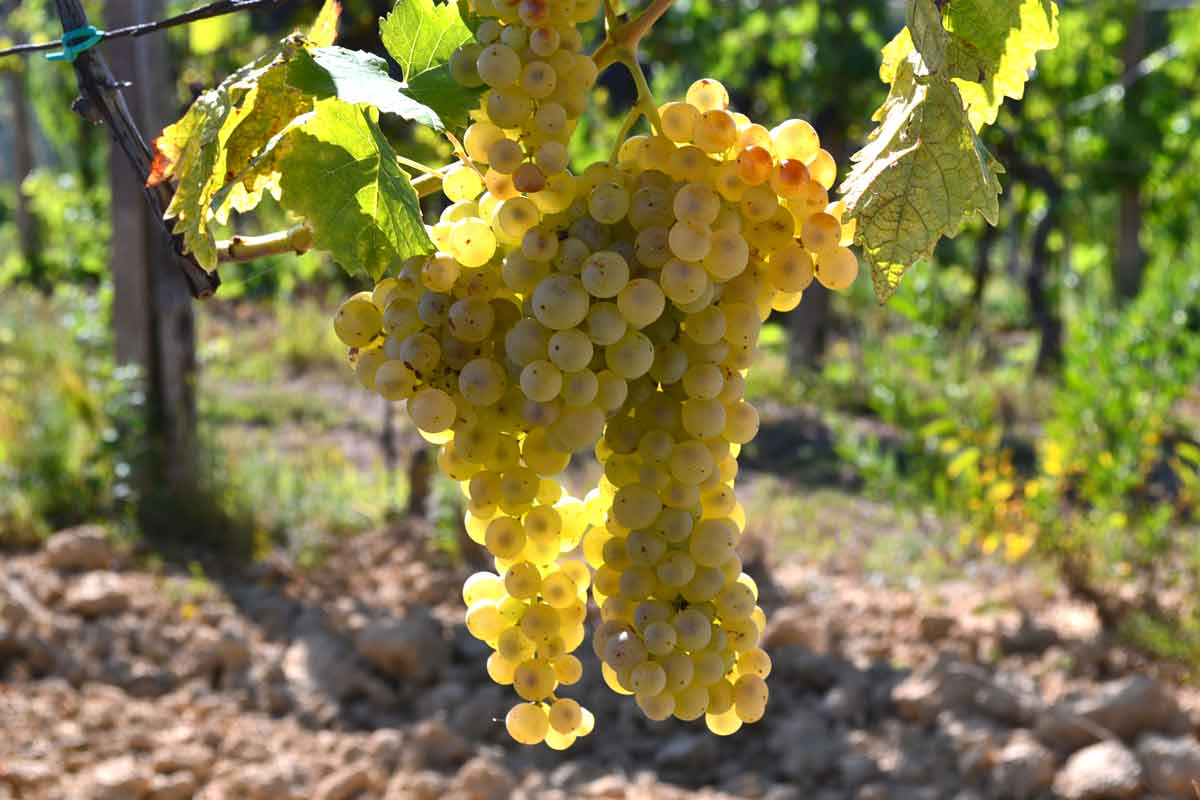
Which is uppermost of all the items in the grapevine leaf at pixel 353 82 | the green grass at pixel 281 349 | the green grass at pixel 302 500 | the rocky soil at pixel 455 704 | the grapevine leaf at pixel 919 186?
the green grass at pixel 281 349

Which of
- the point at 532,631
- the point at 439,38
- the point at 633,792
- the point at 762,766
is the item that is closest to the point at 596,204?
the point at 439,38

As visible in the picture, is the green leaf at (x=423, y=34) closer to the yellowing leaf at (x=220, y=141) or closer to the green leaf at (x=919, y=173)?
the yellowing leaf at (x=220, y=141)

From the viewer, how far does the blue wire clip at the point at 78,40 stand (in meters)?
0.88

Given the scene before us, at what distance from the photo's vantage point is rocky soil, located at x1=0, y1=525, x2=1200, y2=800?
8.87 feet

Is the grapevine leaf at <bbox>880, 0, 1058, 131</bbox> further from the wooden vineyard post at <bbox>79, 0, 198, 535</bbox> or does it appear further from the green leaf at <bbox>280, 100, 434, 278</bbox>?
the wooden vineyard post at <bbox>79, 0, 198, 535</bbox>

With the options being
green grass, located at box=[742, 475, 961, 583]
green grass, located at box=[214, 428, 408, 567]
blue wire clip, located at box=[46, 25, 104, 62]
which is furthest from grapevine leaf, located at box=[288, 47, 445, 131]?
green grass, located at box=[214, 428, 408, 567]

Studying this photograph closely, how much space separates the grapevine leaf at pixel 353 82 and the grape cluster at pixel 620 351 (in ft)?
0.14

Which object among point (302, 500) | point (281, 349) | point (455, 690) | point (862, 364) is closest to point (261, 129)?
point (455, 690)

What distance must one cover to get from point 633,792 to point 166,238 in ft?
7.04

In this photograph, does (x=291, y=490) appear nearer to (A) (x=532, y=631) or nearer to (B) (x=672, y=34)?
(B) (x=672, y=34)

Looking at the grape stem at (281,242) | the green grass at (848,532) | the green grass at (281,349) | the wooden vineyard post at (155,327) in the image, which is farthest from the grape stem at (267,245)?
the green grass at (281,349)

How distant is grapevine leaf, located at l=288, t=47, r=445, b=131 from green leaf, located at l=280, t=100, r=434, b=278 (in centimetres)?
2

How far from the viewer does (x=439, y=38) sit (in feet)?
2.47

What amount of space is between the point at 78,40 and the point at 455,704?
2603 mm
